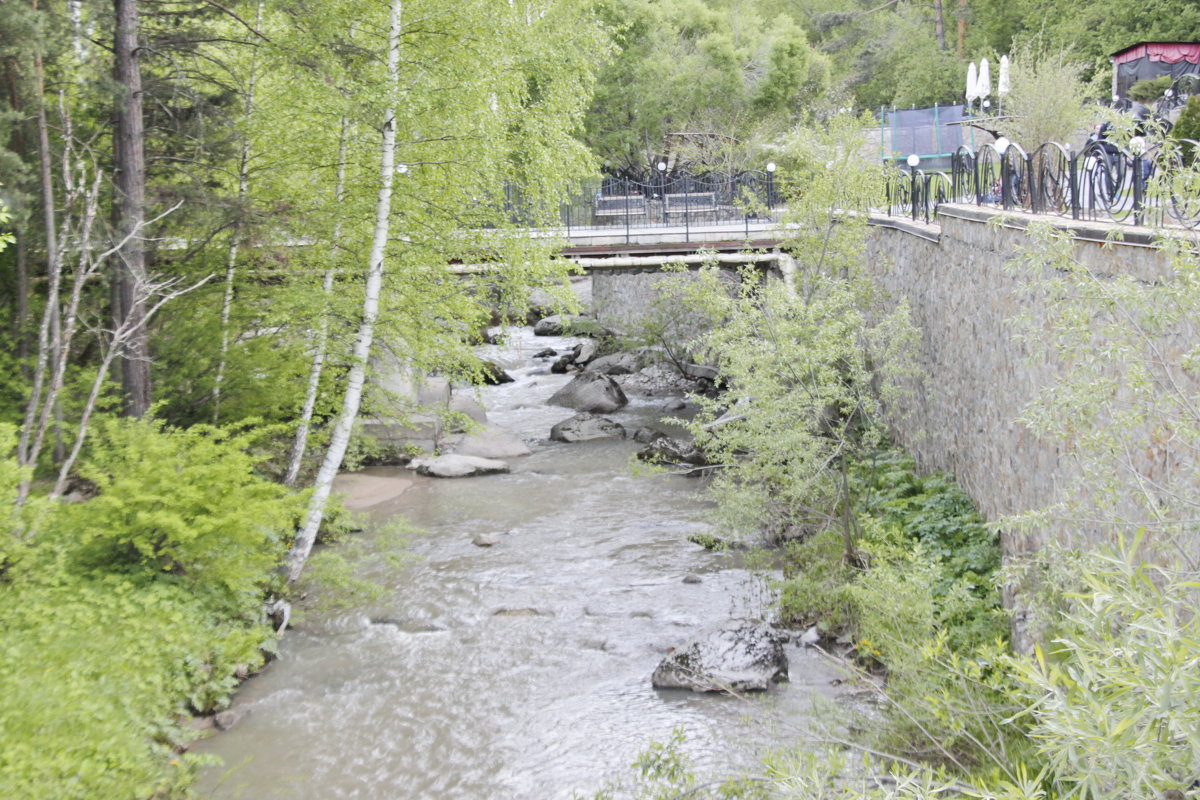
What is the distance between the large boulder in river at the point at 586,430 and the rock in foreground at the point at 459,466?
6.64 feet

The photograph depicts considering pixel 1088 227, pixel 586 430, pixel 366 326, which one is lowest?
pixel 586 430

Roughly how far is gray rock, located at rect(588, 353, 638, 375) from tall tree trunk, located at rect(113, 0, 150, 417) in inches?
568

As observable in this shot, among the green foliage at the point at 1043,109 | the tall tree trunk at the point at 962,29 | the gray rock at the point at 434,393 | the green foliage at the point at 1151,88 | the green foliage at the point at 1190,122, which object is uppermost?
the tall tree trunk at the point at 962,29

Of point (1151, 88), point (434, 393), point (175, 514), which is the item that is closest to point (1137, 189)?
point (175, 514)

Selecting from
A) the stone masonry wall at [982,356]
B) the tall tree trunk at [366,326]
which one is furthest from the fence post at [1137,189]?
the tall tree trunk at [366,326]

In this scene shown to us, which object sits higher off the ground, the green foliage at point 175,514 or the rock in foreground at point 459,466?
the green foliage at point 175,514

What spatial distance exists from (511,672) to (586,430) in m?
9.99

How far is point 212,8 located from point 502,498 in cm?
789

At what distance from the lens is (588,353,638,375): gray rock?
25.4 meters

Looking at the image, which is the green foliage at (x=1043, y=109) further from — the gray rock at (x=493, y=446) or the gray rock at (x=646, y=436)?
the gray rock at (x=493, y=446)

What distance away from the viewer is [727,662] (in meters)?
9.38

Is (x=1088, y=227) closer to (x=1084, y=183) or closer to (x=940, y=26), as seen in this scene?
(x=1084, y=183)

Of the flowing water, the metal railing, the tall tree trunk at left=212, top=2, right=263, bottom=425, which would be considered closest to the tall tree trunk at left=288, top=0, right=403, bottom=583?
the flowing water

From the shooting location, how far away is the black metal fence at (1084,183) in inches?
202
